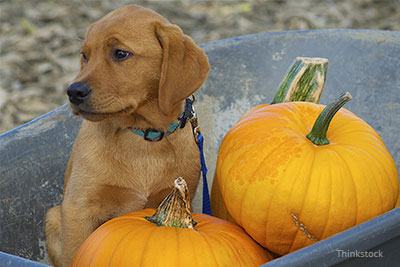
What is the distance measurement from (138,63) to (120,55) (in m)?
0.08

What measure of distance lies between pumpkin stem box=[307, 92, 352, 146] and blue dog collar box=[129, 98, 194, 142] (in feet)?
1.80

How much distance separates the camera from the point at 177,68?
2154 millimetres

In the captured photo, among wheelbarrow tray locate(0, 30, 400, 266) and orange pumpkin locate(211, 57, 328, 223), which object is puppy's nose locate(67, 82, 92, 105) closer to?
wheelbarrow tray locate(0, 30, 400, 266)

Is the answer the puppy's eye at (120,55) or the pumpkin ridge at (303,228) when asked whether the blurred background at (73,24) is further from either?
the pumpkin ridge at (303,228)

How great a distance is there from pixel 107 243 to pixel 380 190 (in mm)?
980

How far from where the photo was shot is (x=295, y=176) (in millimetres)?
1941

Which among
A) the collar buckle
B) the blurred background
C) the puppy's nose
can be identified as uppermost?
the puppy's nose

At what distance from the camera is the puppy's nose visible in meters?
2.01

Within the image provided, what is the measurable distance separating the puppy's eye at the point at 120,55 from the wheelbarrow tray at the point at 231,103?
24.3 inches

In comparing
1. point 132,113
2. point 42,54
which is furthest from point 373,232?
point 42,54

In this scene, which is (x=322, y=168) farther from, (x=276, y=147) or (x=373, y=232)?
(x=373, y=232)

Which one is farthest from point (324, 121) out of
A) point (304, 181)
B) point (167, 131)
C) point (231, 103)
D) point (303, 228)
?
point (231, 103)

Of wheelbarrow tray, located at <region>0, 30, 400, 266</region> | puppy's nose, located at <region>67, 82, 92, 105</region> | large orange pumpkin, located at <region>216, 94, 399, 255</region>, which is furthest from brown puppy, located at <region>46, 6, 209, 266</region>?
large orange pumpkin, located at <region>216, 94, 399, 255</region>

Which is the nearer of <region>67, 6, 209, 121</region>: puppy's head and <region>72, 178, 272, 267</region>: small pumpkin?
<region>72, 178, 272, 267</region>: small pumpkin
